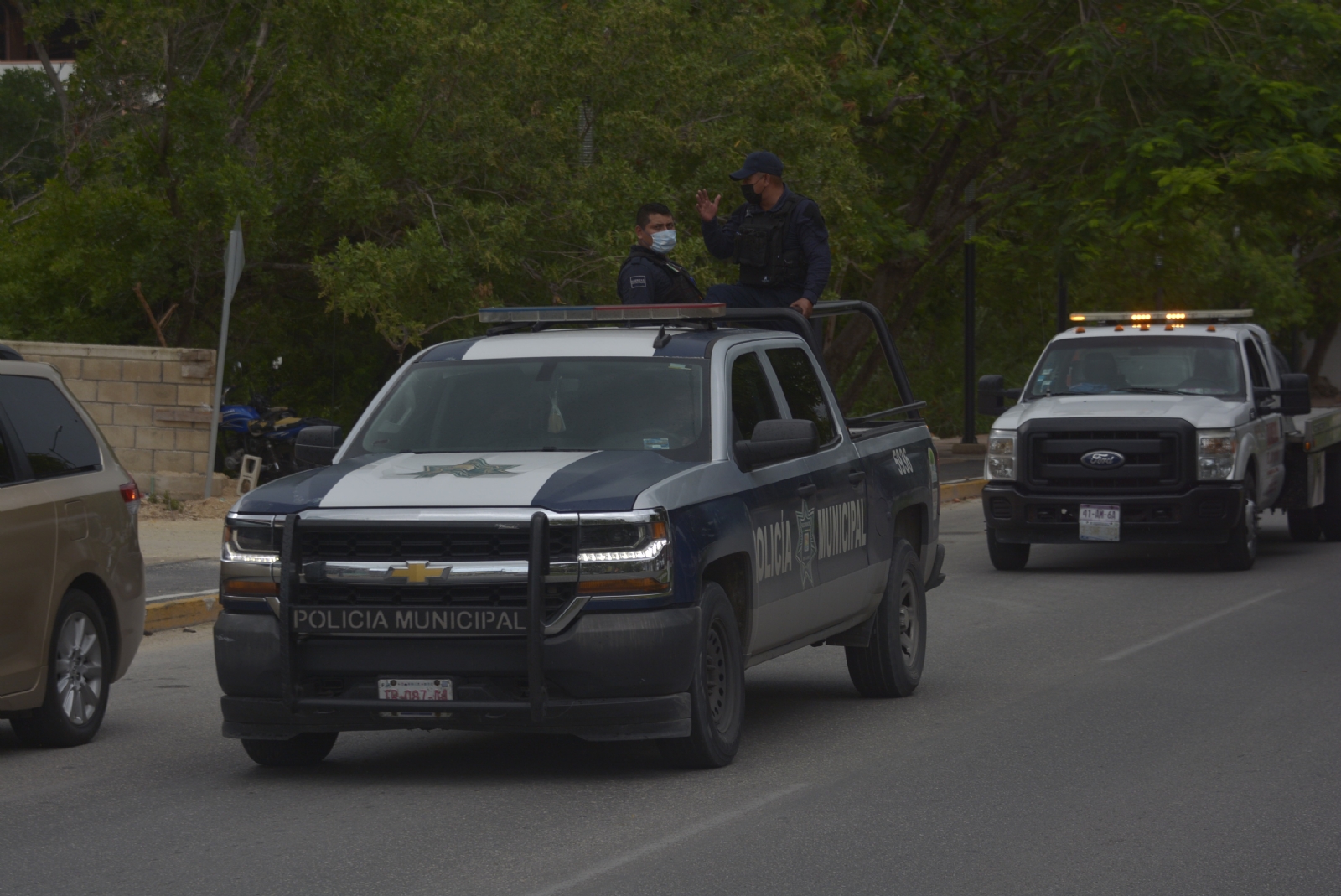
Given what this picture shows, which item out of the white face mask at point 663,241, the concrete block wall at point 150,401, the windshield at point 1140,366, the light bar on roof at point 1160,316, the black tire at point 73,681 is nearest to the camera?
the black tire at point 73,681

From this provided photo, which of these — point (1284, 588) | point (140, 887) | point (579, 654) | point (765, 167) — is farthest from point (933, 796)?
point (1284, 588)

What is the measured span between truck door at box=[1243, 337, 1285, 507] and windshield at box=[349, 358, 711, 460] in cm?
925

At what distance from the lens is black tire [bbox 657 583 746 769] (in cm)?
768

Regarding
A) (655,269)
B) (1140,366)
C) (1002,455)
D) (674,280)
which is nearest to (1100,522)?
(1002,455)

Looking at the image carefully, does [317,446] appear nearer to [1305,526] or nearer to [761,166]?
[761,166]

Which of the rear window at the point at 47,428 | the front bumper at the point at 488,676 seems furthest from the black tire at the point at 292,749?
the rear window at the point at 47,428

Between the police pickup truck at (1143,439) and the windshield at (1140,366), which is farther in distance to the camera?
the windshield at (1140,366)

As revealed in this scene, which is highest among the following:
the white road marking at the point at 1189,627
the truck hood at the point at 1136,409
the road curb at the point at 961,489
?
the truck hood at the point at 1136,409

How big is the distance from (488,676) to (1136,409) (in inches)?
394

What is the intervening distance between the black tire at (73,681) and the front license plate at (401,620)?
1.81 meters

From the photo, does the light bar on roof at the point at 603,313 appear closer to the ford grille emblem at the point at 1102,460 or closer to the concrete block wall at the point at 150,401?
the ford grille emblem at the point at 1102,460

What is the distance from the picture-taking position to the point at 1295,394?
1670 centimetres

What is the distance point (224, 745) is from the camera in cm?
891

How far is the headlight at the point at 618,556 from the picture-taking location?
7.31 meters
